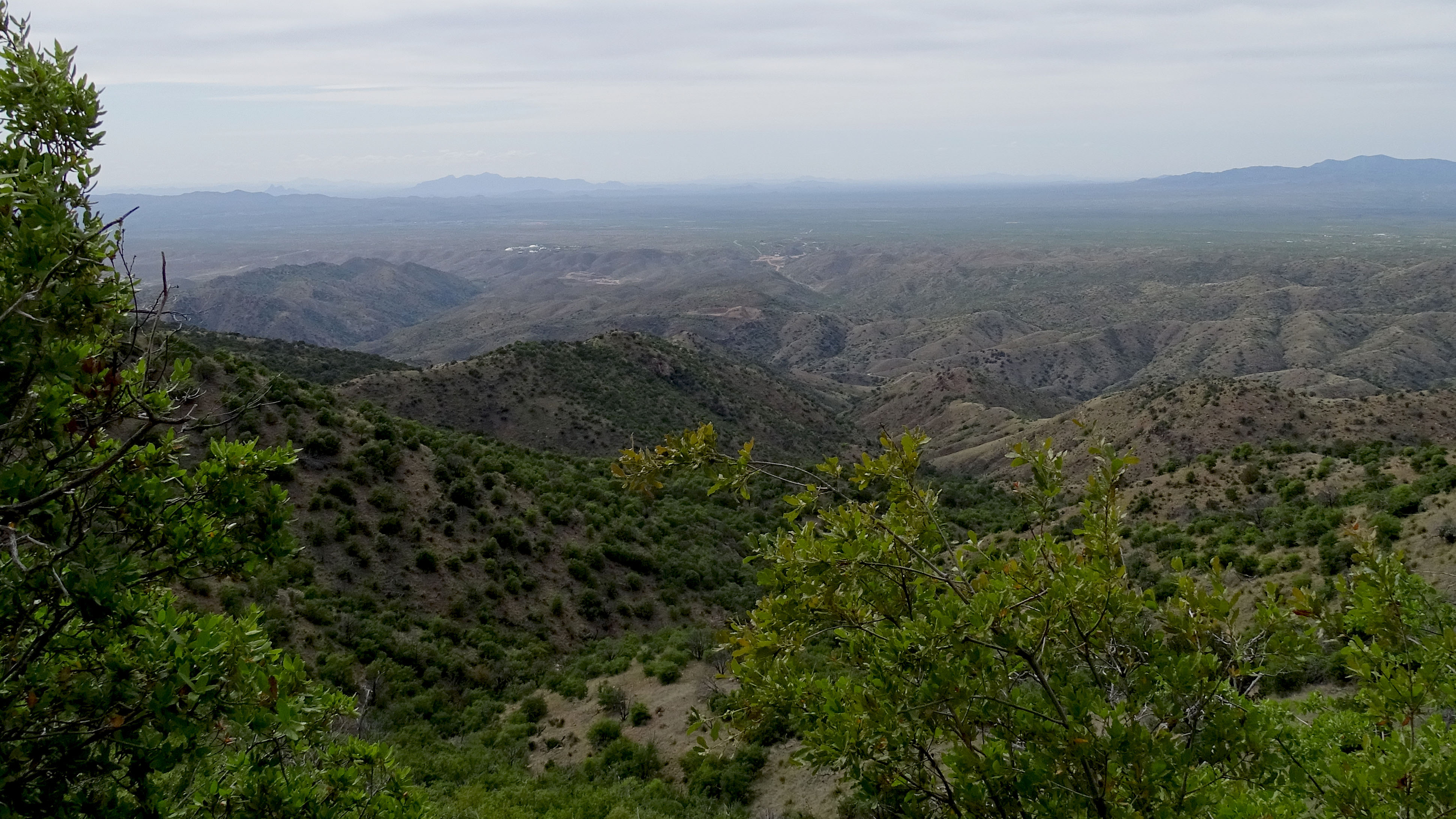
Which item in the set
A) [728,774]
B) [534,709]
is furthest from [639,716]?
[728,774]

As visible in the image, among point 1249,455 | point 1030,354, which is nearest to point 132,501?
point 1249,455

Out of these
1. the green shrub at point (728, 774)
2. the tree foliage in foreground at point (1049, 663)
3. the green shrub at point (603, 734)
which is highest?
the tree foliage in foreground at point (1049, 663)

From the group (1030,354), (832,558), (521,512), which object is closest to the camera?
(832,558)

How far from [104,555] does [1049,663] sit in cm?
395

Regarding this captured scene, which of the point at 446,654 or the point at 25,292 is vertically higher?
the point at 25,292

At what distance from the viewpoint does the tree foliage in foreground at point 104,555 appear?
2.78 m

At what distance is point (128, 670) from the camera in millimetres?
2836

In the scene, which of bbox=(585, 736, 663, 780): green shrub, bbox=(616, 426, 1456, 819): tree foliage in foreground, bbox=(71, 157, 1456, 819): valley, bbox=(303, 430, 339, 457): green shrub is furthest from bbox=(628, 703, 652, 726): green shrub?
bbox=(303, 430, 339, 457): green shrub

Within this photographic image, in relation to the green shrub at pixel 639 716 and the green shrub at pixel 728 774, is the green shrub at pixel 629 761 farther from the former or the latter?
the green shrub at pixel 639 716

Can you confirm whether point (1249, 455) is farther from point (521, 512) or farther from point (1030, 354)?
point (1030, 354)

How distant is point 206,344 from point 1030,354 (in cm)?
9182

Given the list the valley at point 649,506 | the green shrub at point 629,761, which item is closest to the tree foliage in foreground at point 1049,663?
the valley at point 649,506

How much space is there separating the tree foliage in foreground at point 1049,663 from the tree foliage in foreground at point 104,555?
6.43 ft

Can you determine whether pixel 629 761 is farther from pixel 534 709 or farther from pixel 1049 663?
pixel 1049 663
